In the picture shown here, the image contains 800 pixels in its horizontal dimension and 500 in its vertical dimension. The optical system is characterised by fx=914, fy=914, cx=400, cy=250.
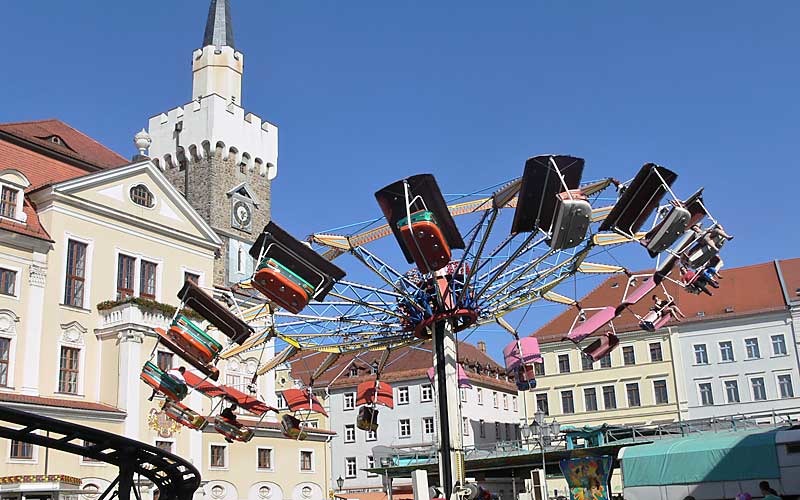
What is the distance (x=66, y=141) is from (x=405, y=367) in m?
29.3

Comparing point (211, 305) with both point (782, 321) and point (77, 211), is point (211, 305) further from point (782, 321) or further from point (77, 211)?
point (782, 321)

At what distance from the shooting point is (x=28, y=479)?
2405cm

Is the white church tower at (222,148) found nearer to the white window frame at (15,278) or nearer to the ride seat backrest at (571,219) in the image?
the white window frame at (15,278)

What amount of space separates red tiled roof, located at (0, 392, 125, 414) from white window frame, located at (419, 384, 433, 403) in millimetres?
29623

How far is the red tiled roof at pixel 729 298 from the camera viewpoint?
186 ft

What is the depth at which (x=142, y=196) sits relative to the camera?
36250 mm

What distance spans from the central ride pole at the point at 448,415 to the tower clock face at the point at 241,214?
103ft

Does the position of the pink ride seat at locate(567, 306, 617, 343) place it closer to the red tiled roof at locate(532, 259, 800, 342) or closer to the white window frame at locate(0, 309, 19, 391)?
the white window frame at locate(0, 309, 19, 391)

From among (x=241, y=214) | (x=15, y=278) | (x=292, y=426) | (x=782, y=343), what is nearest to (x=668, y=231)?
(x=292, y=426)

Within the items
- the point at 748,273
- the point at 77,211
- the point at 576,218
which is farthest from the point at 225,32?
the point at 576,218

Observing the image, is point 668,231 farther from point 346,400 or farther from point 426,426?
point 346,400

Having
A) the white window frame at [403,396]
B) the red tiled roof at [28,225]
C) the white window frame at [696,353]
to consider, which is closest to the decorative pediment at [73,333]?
the red tiled roof at [28,225]

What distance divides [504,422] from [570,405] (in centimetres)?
692

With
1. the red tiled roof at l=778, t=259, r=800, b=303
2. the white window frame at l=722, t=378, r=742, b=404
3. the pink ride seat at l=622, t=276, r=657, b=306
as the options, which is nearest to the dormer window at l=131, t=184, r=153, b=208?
the pink ride seat at l=622, t=276, r=657, b=306
